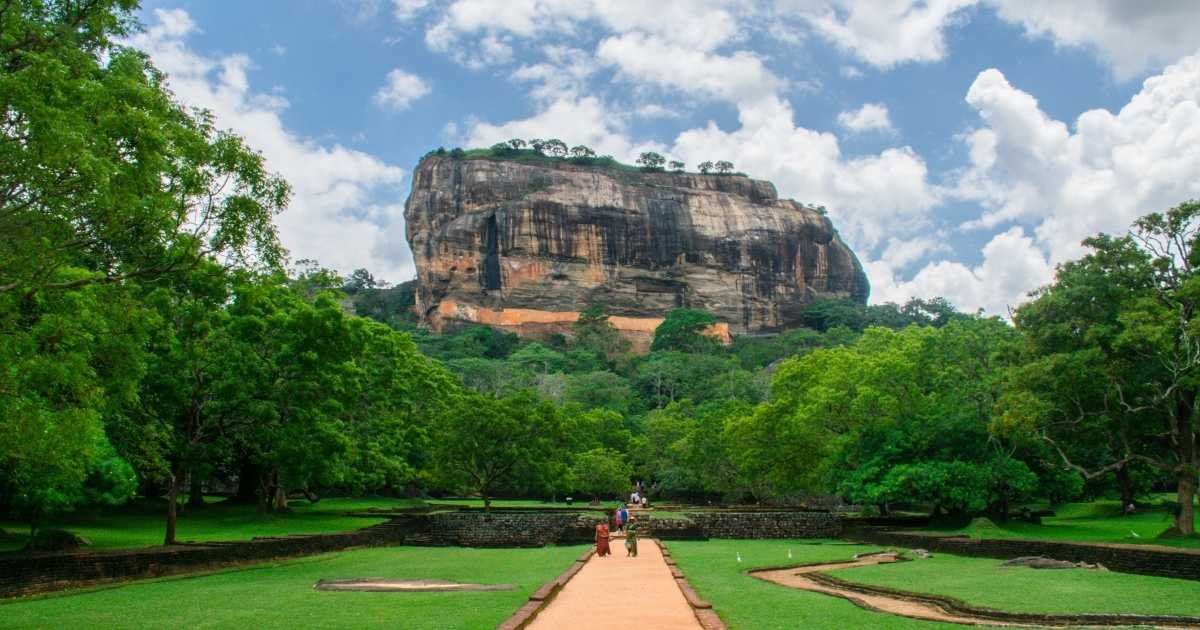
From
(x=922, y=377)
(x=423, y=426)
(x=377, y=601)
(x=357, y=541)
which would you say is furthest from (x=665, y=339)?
(x=377, y=601)

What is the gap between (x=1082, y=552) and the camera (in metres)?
18.5

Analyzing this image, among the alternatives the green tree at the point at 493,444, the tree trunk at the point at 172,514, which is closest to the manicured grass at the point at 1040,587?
the tree trunk at the point at 172,514

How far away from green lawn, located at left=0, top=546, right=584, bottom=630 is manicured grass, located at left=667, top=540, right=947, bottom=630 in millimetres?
2834

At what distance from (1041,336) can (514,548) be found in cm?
1659

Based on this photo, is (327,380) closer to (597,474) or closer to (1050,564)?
(1050,564)

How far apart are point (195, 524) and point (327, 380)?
7.64 m

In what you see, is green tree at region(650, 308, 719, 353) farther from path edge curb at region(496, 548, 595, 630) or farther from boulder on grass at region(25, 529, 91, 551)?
path edge curb at region(496, 548, 595, 630)

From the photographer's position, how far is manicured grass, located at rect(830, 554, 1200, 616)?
11.4 meters

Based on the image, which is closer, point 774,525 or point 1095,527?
point 1095,527

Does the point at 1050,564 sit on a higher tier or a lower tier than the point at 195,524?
lower

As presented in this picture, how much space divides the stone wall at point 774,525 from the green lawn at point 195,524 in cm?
1203

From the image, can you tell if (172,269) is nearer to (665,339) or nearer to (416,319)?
(665,339)

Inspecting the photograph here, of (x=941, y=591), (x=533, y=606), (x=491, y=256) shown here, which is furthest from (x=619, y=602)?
(x=491, y=256)

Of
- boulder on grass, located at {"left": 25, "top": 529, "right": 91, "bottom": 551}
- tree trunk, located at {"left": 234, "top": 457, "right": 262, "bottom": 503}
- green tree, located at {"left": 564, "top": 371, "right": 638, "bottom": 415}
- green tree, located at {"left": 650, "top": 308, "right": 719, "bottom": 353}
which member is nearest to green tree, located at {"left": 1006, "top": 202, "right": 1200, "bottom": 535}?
boulder on grass, located at {"left": 25, "top": 529, "right": 91, "bottom": 551}
